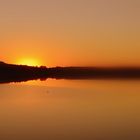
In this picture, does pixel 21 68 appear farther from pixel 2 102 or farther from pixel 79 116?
pixel 79 116

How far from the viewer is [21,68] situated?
79.6m

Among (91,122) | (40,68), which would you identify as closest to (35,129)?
(91,122)

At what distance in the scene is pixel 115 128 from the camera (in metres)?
16.7

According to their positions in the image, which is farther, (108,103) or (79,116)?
(108,103)

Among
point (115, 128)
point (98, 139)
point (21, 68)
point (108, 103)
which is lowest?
point (98, 139)

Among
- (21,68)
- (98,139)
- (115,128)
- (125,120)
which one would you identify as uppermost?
(21,68)

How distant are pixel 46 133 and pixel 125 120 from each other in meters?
4.40

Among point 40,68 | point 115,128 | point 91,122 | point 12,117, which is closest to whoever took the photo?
point 115,128

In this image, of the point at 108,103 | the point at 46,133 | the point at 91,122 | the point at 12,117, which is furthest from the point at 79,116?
the point at 108,103

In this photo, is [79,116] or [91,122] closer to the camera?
[91,122]

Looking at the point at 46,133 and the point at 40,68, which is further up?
the point at 40,68

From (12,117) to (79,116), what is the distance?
10.1 ft

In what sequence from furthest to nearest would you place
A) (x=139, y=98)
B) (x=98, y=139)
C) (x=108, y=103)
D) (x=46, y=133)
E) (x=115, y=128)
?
(x=139, y=98) → (x=108, y=103) → (x=115, y=128) → (x=46, y=133) → (x=98, y=139)

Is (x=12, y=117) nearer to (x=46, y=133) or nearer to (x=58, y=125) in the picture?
A: (x=58, y=125)
